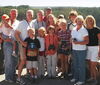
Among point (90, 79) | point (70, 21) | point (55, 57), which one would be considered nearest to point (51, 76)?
point (55, 57)

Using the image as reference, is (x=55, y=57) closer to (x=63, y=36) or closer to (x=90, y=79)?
(x=63, y=36)

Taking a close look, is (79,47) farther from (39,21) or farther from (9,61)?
(9,61)

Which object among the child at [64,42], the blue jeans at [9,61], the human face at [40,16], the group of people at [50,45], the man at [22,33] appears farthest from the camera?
the human face at [40,16]

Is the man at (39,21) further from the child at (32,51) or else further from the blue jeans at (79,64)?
the blue jeans at (79,64)

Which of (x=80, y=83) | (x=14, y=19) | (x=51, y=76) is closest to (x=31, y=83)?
(x=51, y=76)

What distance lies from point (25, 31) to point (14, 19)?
1.35 feet

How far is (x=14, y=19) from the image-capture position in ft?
21.5

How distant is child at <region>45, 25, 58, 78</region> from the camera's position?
6742mm

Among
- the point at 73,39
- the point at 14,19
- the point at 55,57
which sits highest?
the point at 14,19

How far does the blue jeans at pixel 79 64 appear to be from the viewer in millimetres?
6266

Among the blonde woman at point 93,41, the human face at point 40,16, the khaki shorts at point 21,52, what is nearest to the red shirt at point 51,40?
the human face at point 40,16

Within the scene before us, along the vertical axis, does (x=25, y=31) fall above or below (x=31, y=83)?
above

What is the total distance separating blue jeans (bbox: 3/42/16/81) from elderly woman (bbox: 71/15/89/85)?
Result: 1522 mm

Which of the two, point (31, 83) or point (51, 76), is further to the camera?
point (51, 76)
